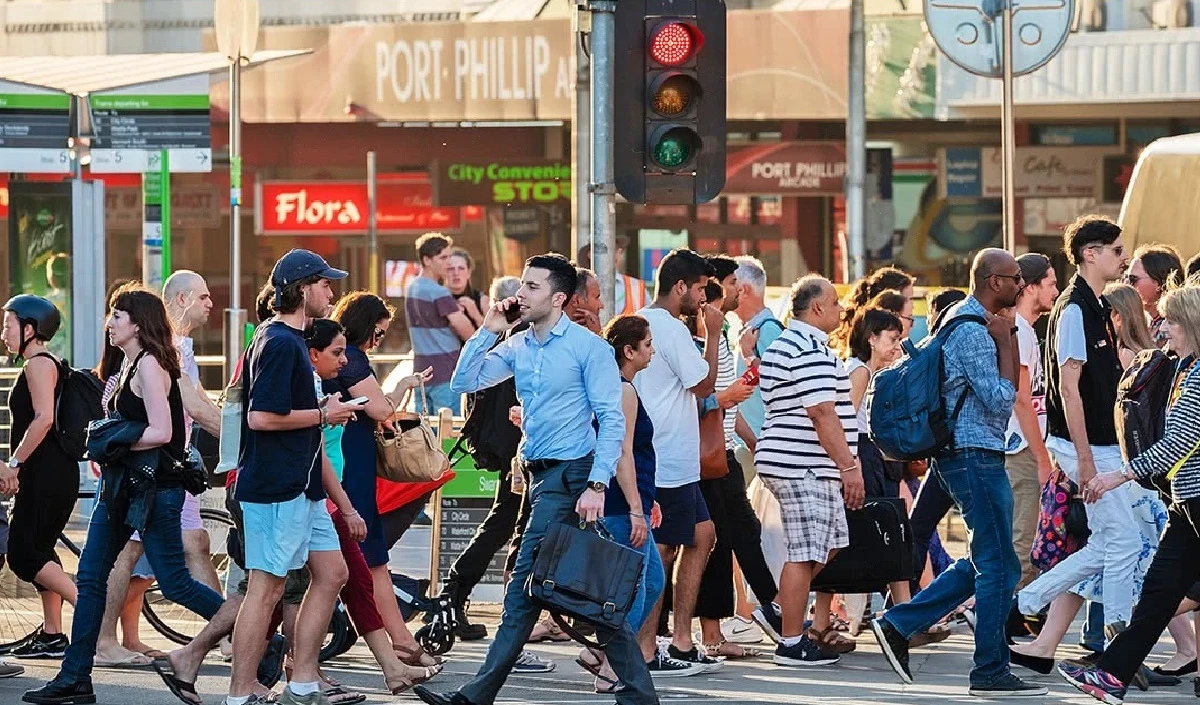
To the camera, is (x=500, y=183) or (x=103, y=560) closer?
(x=103, y=560)

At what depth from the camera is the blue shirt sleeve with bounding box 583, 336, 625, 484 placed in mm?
8117

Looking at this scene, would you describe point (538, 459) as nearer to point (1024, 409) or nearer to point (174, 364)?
point (174, 364)

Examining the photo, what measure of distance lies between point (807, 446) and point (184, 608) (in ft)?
10.3

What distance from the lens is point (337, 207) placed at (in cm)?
2761

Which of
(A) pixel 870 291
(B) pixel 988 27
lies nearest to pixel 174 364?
(A) pixel 870 291

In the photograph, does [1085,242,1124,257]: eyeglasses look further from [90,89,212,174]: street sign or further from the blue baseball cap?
[90,89,212,174]: street sign

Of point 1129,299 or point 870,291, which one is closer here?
point 1129,299

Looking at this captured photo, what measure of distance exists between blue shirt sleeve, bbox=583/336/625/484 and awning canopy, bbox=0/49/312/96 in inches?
402

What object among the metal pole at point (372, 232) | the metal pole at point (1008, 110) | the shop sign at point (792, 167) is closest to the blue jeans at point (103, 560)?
the metal pole at point (1008, 110)

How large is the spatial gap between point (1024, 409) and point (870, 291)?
1246 mm

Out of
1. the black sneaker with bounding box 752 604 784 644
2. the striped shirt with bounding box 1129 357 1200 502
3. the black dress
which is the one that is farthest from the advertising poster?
the striped shirt with bounding box 1129 357 1200 502

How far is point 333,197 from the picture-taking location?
2758 cm

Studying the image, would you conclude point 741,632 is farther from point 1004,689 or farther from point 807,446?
point 1004,689

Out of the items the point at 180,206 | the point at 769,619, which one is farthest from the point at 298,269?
the point at 180,206
